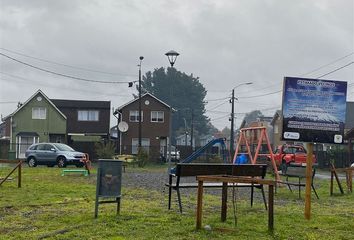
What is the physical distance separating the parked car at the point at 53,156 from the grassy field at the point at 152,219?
20.7 m

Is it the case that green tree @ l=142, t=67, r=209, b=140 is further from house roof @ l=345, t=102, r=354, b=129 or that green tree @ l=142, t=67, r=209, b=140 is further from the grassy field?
the grassy field

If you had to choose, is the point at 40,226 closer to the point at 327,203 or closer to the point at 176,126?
the point at 327,203

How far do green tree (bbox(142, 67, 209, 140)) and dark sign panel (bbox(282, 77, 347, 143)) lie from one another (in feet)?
339

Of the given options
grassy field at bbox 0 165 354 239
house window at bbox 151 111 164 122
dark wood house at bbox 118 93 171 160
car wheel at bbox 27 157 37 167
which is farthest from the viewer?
house window at bbox 151 111 164 122

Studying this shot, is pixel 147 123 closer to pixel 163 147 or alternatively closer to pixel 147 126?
pixel 147 126

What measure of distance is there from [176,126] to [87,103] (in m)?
56.0

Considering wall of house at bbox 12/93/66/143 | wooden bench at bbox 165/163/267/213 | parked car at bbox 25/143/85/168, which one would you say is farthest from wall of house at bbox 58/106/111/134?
wooden bench at bbox 165/163/267/213

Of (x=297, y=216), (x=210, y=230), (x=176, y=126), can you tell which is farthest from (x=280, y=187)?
(x=176, y=126)

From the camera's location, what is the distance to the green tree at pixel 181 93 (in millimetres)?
115812

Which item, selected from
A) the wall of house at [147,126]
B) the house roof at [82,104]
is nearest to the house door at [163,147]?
the wall of house at [147,126]

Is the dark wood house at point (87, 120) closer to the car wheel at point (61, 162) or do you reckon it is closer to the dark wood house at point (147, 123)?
the dark wood house at point (147, 123)

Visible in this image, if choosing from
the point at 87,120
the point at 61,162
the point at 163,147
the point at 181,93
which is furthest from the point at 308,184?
the point at 181,93

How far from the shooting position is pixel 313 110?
10.4 metres

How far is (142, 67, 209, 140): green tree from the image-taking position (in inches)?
4560
